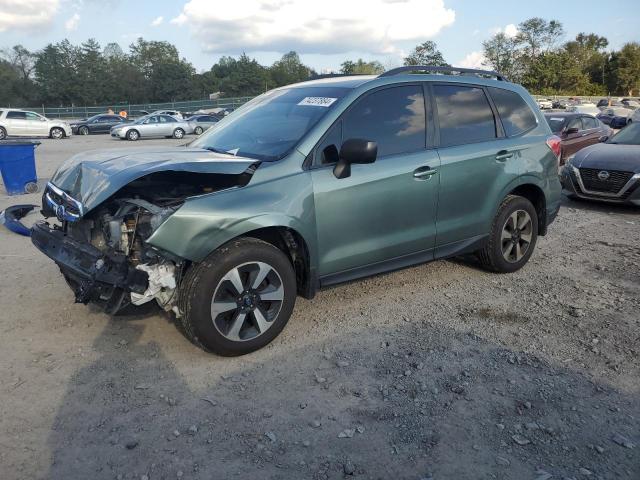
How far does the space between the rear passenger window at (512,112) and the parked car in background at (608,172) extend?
13.0 ft

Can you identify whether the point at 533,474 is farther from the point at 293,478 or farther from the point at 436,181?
the point at 436,181

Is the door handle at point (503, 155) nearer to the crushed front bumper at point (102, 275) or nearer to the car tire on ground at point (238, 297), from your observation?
the car tire on ground at point (238, 297)

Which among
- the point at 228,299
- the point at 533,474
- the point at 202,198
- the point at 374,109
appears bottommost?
the point at 533,474

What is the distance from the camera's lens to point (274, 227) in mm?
3713

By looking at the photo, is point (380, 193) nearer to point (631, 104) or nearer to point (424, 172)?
point (424, 172)

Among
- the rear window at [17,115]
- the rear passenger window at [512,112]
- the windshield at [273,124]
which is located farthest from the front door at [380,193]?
the rear window at [17,115]

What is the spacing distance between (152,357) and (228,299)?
0.72 metres

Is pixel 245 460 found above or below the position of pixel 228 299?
below

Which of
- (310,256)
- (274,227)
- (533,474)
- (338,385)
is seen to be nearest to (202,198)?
(274,227)

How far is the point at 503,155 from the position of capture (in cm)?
496

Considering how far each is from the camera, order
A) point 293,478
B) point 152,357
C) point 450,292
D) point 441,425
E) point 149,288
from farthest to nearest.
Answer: point 450,292 → point 152,357 → point 149,288 → point 441,425 → point 293,478

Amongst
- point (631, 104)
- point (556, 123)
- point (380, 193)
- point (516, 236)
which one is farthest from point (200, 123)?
point (631, 104)

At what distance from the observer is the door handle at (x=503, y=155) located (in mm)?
4926

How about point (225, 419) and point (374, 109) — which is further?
point (374, 109)
